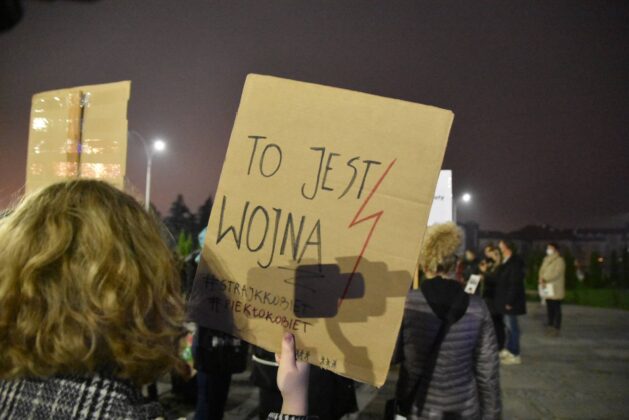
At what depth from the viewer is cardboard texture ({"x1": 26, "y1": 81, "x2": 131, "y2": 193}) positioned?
271 centimetres

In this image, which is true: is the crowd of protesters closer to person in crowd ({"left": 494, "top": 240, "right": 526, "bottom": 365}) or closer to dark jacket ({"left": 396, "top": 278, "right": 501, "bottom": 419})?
dark jacket ({"left": 396, "top": 278, "right": 501, "bottom": 419})

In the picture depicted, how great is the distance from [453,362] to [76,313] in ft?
7.35

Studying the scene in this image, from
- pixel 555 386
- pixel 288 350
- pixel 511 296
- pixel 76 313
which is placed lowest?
pixel 555 386

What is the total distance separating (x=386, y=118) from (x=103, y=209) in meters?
0.87

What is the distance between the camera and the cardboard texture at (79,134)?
8.91 ft

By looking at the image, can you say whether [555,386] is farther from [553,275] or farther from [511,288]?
[553,275]

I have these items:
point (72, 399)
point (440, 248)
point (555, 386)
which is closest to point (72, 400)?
point (72, 399)

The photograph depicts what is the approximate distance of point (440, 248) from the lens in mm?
3250

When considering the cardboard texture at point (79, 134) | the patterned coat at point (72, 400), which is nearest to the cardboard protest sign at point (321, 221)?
the patterned coat at point (72, 400)

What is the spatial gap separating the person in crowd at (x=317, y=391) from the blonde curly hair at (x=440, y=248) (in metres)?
0.91

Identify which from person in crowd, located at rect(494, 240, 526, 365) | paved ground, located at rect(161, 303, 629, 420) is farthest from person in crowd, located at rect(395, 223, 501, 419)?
person in crowd, located at rect(494, 240, 526, 365)

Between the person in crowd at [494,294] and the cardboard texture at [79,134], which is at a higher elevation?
the cardboard texture at [79,134]

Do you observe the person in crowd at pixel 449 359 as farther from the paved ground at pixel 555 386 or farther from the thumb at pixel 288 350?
the paved ground at pixel 555 386

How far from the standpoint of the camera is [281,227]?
1.71 metres
